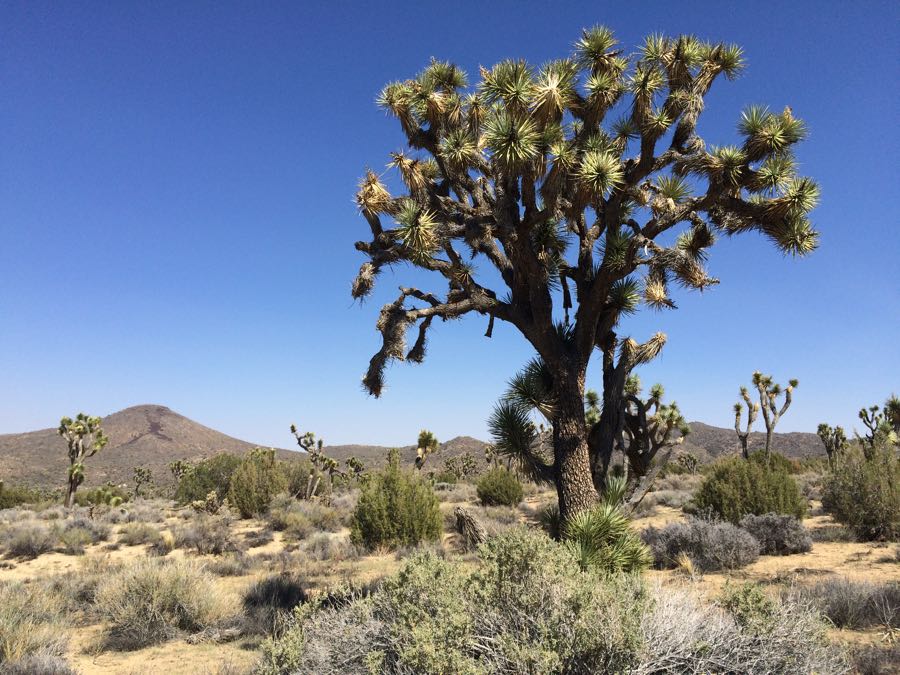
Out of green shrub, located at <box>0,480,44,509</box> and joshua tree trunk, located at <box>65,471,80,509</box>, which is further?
green shrub, located at <box>0,480,44,509</box>

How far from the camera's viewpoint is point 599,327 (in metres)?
8.06

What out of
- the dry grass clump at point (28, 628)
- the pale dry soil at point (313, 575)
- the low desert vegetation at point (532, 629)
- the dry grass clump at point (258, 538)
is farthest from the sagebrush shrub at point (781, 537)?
the dry grass clump at point (258, 538)

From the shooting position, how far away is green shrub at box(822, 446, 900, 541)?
12531 mm

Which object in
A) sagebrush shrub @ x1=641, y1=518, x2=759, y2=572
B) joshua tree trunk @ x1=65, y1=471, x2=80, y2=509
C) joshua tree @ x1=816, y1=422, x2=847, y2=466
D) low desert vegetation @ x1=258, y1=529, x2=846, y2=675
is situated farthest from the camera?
joshua tree @ x1=816, y1=422, x2=847, y2=466

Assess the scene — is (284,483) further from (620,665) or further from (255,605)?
(620,665)

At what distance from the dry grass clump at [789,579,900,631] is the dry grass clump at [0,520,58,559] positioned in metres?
18.8

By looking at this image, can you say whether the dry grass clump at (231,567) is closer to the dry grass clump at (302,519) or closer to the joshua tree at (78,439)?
the dry grass clump at (302,519)

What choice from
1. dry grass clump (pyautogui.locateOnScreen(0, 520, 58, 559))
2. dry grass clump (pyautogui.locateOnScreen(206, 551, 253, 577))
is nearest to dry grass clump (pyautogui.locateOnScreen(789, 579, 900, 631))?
dry grass clump (pyautogui.locateOnScreen(206, 551, 253, 577))

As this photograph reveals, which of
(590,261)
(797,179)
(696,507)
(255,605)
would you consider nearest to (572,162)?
(590,261)

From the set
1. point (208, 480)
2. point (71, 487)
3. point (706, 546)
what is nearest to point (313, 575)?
point (706, 546)

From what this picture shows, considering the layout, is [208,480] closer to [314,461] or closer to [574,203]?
[314,461]

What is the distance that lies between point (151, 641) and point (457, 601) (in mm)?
5852

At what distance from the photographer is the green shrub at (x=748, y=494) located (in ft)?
48.0

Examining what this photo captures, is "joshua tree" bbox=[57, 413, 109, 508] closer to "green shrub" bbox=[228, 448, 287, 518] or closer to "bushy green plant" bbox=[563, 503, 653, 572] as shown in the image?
"green shrub" bbox=[228, 448, 287, 518]
